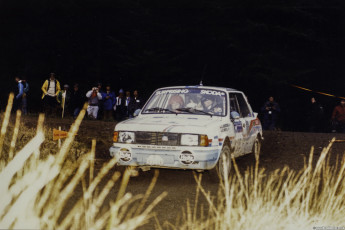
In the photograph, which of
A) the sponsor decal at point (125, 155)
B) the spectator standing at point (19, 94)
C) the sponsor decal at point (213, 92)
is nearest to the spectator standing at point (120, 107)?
the spectator standing at point (19, 94)

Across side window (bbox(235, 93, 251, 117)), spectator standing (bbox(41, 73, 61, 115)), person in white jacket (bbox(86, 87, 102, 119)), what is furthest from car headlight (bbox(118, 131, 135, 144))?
person in white jacket (bbox(86, 87, 102, 119))

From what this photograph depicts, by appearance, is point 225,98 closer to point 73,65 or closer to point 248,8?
point 248,8

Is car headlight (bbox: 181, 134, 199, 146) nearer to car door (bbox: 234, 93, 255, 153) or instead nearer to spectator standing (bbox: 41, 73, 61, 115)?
car door (bbox: 234, 93, 255, 153)

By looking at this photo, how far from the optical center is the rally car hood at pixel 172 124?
25.9 ft

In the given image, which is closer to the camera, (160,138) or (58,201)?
(58,201)

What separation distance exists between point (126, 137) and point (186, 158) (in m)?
1.06

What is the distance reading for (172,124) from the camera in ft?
26.5

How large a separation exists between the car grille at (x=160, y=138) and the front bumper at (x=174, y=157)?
0.07 metres

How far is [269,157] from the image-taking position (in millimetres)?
11258

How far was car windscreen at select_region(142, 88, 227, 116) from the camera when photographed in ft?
29.5

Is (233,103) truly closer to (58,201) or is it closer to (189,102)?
(189,102)

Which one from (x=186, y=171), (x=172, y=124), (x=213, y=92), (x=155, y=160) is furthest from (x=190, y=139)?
(x=186, y=171)

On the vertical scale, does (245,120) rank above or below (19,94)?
below

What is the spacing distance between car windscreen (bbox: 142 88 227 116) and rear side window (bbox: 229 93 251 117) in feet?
1.01
